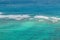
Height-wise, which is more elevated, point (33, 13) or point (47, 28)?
point (33, 13)

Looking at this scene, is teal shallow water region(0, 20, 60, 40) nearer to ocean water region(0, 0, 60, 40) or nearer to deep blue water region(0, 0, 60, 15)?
ocean water region(0, 0, 60, 40)

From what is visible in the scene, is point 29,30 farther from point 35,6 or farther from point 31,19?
point 35,6

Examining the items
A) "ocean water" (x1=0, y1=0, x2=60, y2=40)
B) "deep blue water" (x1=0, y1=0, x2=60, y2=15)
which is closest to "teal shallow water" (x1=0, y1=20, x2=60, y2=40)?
"ocean water" (x1=0, y1=0, x2=60, y2=40)

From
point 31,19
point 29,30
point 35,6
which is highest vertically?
point 35,6

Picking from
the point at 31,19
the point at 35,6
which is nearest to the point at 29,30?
the point at 31,19

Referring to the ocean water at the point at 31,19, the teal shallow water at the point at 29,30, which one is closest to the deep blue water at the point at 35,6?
the ocean water at the point at 31,19

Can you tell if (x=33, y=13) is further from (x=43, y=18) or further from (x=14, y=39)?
(x=14, y=39)

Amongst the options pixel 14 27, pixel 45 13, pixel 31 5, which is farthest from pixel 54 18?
pixel 14 27

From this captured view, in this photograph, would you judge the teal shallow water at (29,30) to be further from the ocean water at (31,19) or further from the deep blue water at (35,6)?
the deep blue water at (35,6)
